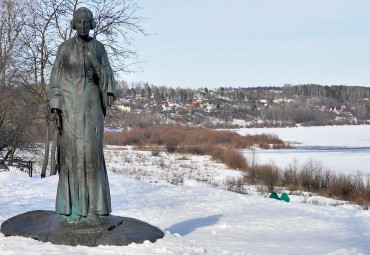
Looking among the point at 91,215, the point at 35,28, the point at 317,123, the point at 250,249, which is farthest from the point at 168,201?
the point at 317,123

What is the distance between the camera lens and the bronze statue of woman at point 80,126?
6.11 metres

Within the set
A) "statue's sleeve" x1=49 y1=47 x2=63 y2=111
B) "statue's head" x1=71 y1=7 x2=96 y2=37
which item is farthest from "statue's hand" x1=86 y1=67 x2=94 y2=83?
"statue's head" x1=71 y1=7 x2=96 y2=37

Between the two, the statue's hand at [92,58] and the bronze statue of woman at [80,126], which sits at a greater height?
→ the statue's hand at [92,58]

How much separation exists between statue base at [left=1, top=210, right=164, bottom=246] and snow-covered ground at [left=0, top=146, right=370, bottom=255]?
0.42ft

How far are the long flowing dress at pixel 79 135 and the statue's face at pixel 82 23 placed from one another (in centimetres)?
26

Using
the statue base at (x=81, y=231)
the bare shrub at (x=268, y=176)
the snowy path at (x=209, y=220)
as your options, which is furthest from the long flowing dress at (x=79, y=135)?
the bare shrub at (x=268, y=176)

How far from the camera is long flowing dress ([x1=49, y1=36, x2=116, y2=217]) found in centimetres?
611

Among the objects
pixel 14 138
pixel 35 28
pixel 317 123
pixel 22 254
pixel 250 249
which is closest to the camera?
pixel 22 254

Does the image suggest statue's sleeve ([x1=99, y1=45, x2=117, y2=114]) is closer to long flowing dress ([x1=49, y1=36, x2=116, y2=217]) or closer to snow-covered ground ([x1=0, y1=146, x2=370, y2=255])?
long flowing dress ([x1=49, y1=36, x2=116, y2=217])

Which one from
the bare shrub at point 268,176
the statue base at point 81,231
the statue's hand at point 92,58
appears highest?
the statue's hand at point 92,58

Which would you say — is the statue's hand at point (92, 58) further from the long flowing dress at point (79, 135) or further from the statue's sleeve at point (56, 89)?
the statue's sleeve at point (56, 89)

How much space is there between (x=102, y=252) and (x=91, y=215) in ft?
2.04

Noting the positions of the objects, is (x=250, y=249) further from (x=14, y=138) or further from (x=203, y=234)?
(x=14, y=138)

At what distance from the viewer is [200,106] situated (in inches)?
5241
